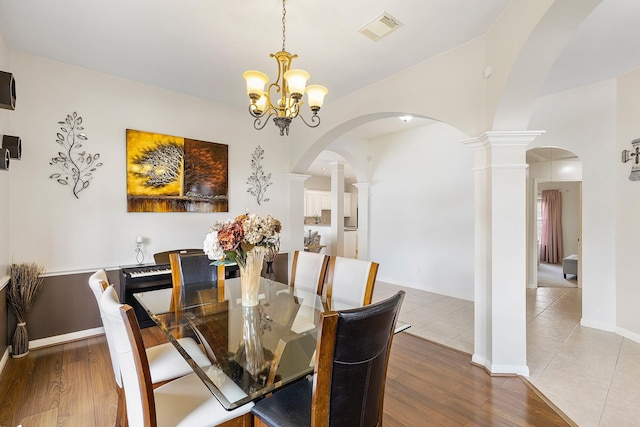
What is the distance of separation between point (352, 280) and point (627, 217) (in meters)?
3.40

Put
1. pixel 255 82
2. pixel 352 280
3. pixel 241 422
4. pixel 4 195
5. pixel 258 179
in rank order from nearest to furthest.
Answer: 1. pixel 241 422
2. pixel 255 82
3. pixel 352 280
4. pixel 4 195
5. pixel 258 179

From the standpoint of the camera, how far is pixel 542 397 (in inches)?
81.1

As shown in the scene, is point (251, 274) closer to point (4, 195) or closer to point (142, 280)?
point (142, 280)

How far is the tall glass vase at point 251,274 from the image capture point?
1808 mm

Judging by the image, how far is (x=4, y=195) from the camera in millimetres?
2545

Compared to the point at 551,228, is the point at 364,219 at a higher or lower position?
higher

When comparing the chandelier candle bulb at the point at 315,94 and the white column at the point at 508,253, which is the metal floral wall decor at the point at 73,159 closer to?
the chandelier candle bulb at the point at 315,94

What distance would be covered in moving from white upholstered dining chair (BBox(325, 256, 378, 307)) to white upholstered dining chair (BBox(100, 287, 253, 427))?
0.99 metres

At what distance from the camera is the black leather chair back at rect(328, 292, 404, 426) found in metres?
0.96

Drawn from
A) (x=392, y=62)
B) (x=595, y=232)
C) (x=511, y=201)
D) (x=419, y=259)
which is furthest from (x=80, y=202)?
(x=595, y=232)

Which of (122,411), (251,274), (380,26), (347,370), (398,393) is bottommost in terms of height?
(398,393)

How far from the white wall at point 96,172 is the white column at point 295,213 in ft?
3.77

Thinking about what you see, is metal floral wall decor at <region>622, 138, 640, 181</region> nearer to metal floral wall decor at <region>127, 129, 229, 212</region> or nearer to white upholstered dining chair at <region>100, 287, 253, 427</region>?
white upholstered dining chair at <region>100, 287, 253, 427</region>

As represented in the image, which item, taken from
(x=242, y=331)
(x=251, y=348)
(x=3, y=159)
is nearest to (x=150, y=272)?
(x=3, y=159)
